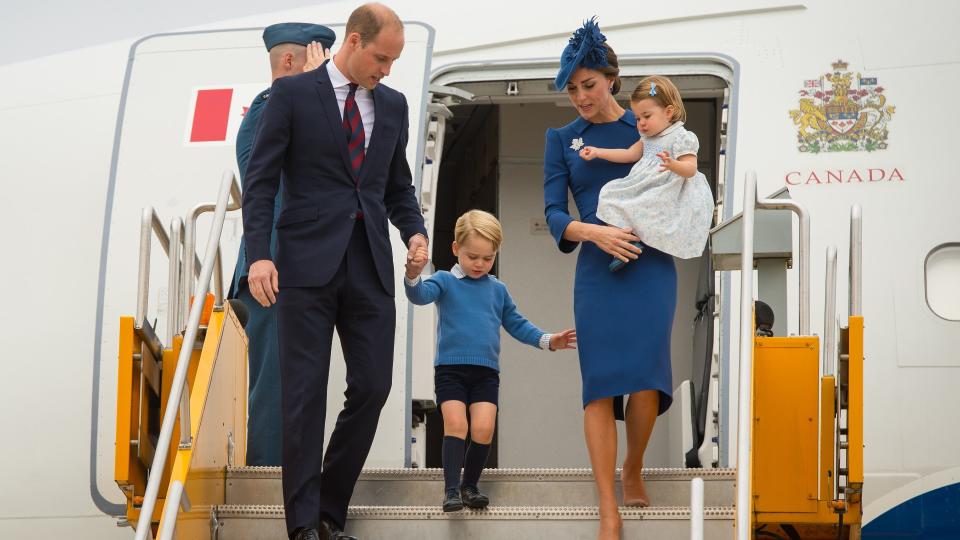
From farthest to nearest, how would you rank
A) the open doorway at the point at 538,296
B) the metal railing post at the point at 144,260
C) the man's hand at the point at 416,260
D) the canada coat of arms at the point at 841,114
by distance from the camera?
the open doorway at the point at 538,296 → the canada coat of arms at the point at 841,114 → the metal railing post at the point at 144,260 → the man's hand at the point at 416,260

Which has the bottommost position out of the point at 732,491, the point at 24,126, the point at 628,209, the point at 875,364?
the point at 732,491

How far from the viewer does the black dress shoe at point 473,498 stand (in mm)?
4266

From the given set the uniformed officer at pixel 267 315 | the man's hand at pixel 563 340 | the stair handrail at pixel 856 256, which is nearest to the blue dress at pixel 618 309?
Result: the man's hand at pixel 563 340

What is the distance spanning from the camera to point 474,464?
442cm

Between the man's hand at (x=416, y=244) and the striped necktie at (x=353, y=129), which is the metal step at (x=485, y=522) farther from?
the striped necktie at (x=353, y=129)

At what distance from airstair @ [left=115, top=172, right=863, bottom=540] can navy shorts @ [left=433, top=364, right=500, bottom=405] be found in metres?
0.29

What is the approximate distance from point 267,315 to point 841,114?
275cm

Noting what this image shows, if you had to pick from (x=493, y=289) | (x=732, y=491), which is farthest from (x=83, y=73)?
(x=732, y=491)

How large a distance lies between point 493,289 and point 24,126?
275 cm

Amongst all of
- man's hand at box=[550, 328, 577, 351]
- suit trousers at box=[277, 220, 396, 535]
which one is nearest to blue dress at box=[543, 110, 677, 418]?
man's hand at box=[550, 328, 577, 351]

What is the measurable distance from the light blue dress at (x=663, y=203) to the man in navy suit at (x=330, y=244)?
2.34 feet

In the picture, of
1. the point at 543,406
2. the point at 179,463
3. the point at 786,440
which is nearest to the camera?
the point at 179,463

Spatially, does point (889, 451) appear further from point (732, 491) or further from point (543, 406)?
point (543, 406)

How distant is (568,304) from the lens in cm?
811
